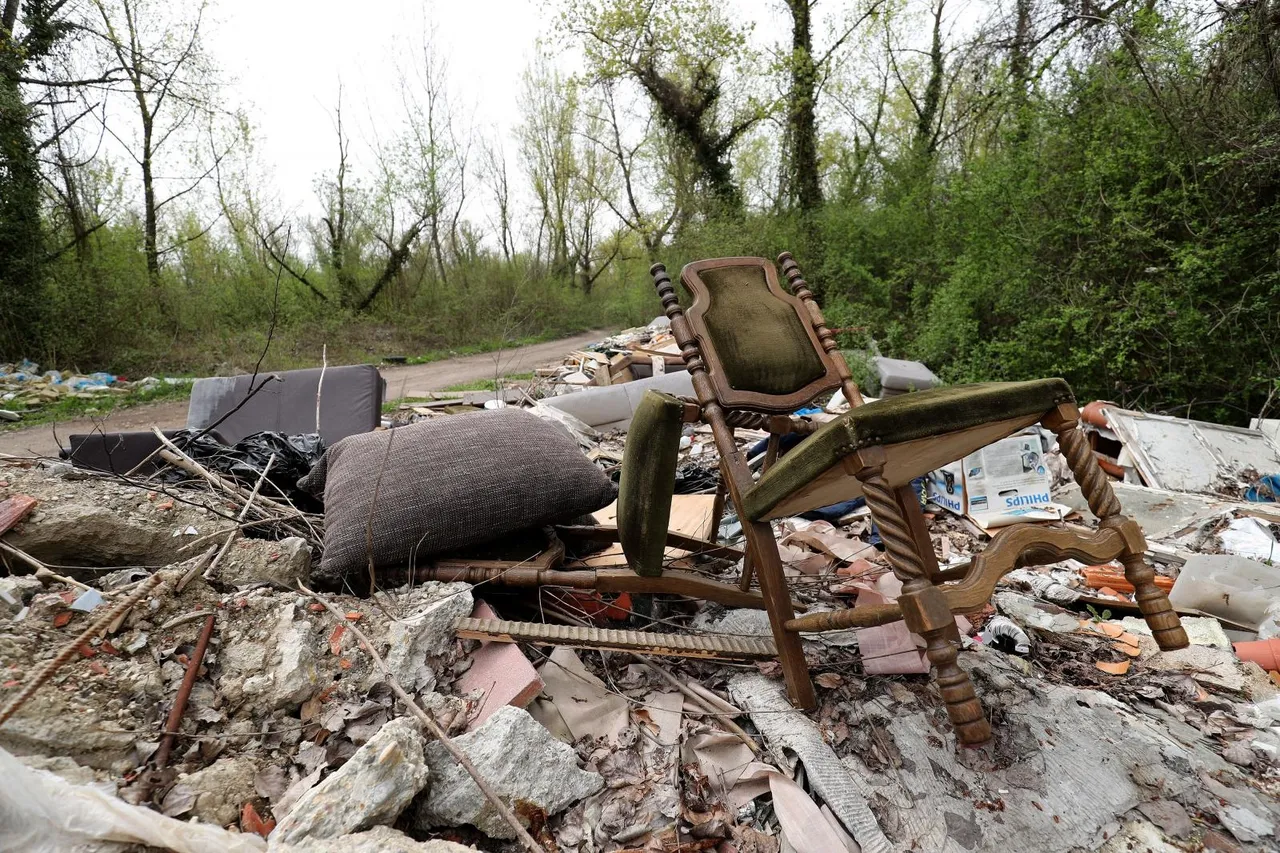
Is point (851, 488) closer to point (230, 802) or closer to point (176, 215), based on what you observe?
point (230, 802)

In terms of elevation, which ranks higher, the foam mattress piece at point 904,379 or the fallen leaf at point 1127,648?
the foam mattress piece at point 904,379

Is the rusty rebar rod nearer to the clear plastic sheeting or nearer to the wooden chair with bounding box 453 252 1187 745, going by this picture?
the clear plastic sheeting

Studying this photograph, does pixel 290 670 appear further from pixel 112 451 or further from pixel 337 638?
pixel 112 451

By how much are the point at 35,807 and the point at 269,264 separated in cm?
1570

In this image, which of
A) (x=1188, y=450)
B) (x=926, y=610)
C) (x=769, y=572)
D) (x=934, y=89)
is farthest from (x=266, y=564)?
(x=934, y=89)

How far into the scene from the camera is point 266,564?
192 centimetres

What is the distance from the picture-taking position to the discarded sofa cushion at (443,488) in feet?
6.45

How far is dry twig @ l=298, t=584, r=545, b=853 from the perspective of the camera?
3.92 ft

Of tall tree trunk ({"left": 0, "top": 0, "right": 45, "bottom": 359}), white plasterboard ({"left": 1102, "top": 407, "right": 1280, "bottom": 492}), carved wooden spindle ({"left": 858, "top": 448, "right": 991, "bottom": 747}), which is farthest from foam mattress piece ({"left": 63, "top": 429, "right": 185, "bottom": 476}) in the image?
tall tree trunk ({"left": 0, "top": 0, "right": 45, "bottom": 359})

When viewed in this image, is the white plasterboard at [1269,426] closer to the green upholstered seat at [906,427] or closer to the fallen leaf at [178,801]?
the green upholstered seat at [906,427]

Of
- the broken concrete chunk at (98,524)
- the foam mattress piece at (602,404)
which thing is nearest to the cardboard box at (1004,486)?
A: the foam mattress piece at (602,404)

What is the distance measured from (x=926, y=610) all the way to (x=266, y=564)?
6.23 feet

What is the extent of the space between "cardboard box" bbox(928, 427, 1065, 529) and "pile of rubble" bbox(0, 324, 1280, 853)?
117cm

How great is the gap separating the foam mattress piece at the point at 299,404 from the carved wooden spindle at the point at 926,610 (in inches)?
144
